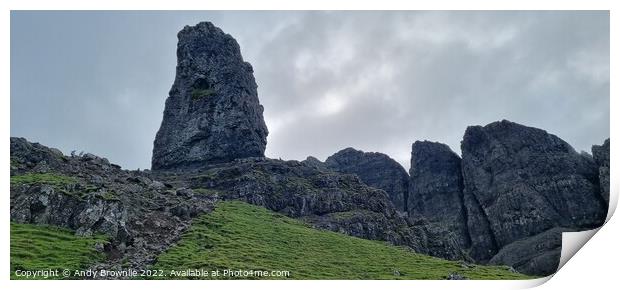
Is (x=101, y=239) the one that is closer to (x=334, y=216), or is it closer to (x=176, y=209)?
(x=176, y=209)

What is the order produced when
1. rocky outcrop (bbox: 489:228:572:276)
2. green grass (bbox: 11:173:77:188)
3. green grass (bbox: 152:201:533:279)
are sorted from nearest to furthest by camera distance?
green grass (bbox: 152:201:533:279) < green grass (bbox: 11:173:77:188) < rocky outcrop (bbox: 489:228:572:276)

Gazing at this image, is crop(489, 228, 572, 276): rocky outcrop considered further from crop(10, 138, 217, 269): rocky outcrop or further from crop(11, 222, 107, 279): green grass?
crop(11, 222, 107, 279): green grass

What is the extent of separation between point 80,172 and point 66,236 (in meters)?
40.3

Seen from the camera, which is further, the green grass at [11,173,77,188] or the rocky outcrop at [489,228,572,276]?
the rocky outcrop at [489,228,572,276]

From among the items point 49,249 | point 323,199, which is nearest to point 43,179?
point 49,249

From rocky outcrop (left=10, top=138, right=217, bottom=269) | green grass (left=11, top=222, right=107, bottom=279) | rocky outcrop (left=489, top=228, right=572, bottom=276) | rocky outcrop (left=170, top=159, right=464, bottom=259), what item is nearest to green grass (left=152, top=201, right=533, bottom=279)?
rocky outcrop (left=10, top=138, right=217, bottom=269)

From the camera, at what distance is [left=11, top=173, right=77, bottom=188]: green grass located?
3718 inches

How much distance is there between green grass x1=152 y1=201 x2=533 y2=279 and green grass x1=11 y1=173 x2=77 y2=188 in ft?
81.7

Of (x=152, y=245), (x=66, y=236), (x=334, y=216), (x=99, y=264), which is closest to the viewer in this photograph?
(x=99, y=264)

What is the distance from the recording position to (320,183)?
585 feet

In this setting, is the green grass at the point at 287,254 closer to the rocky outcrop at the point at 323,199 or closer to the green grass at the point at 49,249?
the green grass at the point at 49,249

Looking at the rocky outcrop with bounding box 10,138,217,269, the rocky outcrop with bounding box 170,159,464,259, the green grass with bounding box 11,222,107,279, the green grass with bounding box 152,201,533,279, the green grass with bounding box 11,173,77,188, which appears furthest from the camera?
the rocky outcrop with bounding box 170,159,464,259

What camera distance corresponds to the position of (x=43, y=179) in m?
98.9
